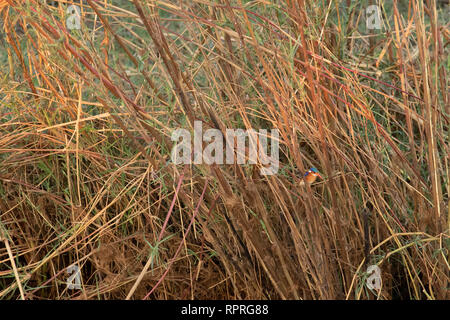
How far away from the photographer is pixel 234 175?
1.08 meters

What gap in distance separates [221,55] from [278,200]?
1.03 ft

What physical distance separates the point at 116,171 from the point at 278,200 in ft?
1.14

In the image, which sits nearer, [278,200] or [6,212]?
[278,200]

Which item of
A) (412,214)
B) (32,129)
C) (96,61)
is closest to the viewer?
(96,61)

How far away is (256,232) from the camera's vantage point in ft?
3.41

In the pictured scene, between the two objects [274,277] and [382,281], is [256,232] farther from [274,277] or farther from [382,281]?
[382,281]

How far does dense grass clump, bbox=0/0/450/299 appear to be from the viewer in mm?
969

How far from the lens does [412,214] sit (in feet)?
3.77

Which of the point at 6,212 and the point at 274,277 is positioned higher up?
the point at 6,212

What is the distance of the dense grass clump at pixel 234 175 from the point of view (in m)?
0.97

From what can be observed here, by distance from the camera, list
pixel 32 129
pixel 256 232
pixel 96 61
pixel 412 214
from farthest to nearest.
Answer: pixel 32 129
pixel 412 214
pixel 256 232
pixel 96 61
